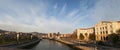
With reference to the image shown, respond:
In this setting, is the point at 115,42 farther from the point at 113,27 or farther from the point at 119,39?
the point at 113,27

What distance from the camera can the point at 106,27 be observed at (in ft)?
322

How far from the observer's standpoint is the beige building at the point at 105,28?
309 ft

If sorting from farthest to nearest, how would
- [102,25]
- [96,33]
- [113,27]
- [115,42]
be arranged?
[96,33] → [102,25] → [113,27] → [115,42]

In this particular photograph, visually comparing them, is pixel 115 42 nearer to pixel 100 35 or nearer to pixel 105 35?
pixel 105 35

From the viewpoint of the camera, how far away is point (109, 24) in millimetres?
96312

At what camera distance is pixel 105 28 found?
3878 inches

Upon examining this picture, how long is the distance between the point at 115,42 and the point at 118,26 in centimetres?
3047

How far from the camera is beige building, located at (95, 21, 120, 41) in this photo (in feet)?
309

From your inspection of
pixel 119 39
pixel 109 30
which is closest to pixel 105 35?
pixel 109 30

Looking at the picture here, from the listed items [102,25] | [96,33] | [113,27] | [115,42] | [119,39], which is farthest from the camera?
[96,33]

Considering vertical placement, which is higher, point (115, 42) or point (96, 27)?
point (96, 27)

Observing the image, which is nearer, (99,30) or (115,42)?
(115,42)

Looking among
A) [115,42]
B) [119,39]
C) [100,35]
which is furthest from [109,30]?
[115,42]

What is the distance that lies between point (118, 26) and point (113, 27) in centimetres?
330
